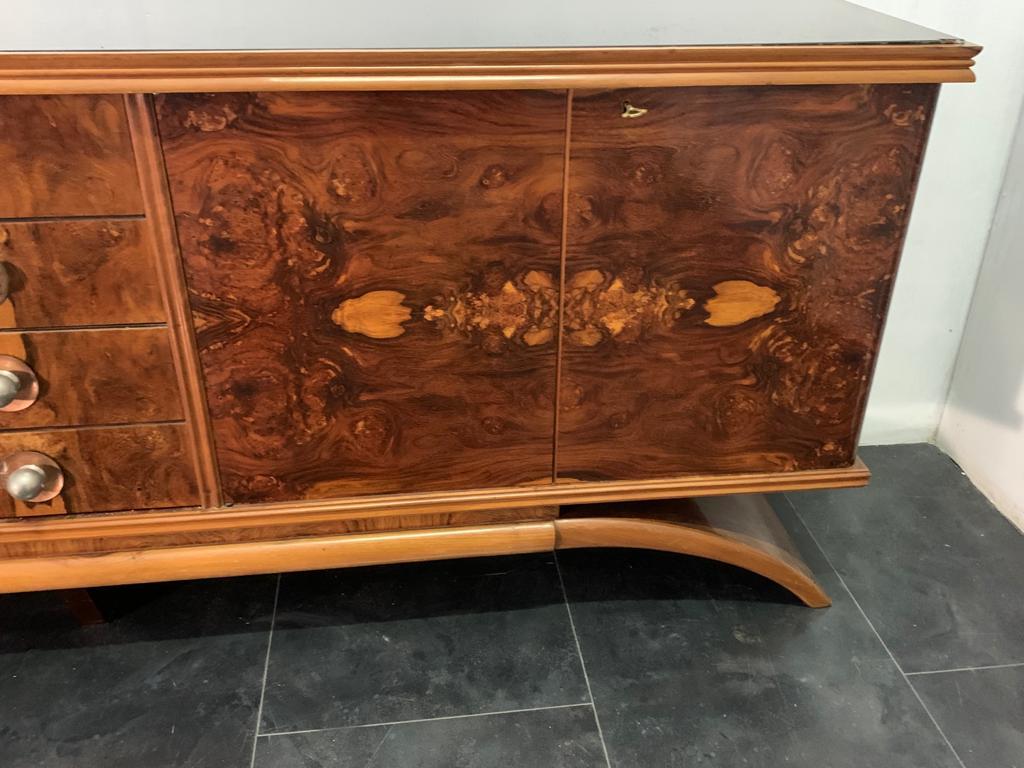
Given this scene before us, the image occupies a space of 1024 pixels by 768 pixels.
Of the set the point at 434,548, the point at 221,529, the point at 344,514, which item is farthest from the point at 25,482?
the point at 434,548

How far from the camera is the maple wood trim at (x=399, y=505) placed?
1035mm

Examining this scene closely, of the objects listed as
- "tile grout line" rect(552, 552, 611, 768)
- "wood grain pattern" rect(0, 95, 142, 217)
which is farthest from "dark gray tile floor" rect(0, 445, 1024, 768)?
"wood grain pattern" rect(0, 95, 142, 217)

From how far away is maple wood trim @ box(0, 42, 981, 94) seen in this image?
82cm

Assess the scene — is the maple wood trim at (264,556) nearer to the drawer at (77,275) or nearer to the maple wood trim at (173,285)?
the maple wood trim at (173,285)

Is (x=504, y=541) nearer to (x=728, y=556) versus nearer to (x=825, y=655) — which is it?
(x=728, y=556)

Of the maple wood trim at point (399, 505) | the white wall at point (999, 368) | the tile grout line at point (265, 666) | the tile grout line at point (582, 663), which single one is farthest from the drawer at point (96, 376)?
the white wall at point (999, 368)

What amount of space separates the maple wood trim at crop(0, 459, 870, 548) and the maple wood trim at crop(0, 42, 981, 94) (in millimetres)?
483

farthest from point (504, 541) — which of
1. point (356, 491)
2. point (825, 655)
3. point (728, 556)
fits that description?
point (825, 655)

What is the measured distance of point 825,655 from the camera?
47.6 inches

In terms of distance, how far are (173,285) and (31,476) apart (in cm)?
28

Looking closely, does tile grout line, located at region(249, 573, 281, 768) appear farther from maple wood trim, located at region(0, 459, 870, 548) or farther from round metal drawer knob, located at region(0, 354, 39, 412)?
round metal drawer knob, located at region(0, 354, 39, 412)

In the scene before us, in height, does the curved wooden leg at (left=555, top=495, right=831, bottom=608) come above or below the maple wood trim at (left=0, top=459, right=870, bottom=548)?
below

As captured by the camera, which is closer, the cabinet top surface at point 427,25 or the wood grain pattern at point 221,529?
the cabinet top surface at point 427,25

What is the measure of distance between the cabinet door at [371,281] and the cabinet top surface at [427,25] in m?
0.07
